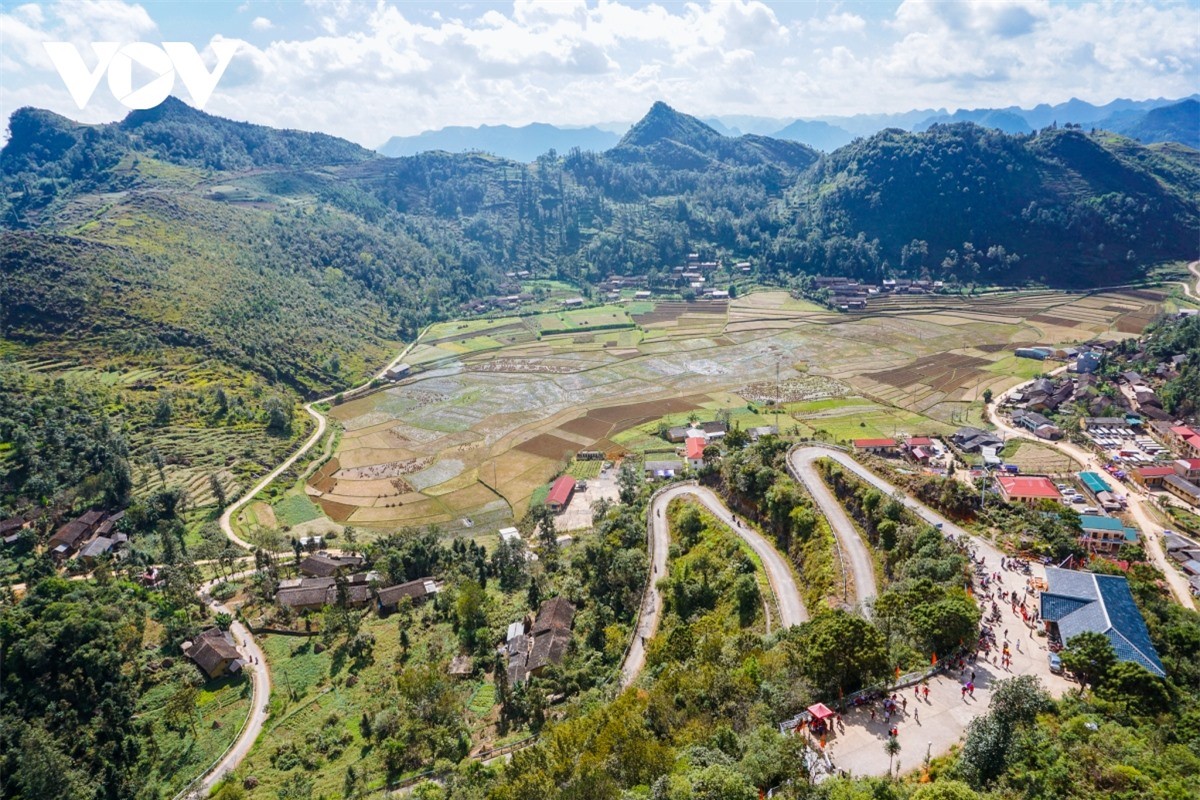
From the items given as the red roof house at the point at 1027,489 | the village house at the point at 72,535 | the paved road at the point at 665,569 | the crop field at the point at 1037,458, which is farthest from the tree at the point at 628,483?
the village house at the point at 72,535

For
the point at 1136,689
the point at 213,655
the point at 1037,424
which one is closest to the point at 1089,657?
the point at 1136,689

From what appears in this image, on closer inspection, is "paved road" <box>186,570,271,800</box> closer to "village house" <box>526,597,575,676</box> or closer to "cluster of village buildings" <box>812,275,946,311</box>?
"village house" <box>526,597,575,676</box>

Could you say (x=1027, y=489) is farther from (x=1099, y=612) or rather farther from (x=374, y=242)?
(x=374, y=242)

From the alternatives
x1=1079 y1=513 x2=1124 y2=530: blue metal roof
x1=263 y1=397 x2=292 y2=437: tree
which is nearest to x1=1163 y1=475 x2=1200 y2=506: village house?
x1=1079 y1=513 x2=1124 y2=530: blue metal roof

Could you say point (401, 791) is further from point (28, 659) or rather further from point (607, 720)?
point (28, 659)

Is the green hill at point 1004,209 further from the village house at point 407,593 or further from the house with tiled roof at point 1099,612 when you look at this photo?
the village house at point 407,593
